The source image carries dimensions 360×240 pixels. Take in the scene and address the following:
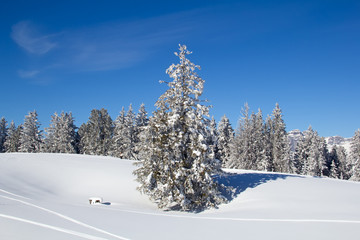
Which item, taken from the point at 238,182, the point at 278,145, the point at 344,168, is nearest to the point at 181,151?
the point at 238,182

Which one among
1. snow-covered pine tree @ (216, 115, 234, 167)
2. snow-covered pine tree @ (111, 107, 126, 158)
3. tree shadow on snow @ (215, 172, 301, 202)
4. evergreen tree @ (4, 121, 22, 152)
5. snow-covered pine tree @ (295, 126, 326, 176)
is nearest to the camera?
tree shadow on snow @ (215, 172, 301, 202)

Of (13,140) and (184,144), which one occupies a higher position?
(13,140)

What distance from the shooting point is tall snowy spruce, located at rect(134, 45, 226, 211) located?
17.1m

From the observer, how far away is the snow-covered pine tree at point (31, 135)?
56156 mm

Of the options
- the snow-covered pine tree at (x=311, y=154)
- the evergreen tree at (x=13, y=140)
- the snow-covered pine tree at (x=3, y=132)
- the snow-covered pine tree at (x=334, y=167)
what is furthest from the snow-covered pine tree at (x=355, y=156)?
the snow-covered pine tree at (x=3, y=132)

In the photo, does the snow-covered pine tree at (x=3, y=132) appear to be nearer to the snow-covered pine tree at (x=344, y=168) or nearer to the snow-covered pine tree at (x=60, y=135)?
the snow-covered pine tree at (x=60, y=135)

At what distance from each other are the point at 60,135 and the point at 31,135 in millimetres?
5561

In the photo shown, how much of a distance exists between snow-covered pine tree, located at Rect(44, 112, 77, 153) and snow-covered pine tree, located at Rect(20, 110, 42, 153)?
2268 millimetres

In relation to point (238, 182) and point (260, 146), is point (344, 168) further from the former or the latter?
point (238, 182)

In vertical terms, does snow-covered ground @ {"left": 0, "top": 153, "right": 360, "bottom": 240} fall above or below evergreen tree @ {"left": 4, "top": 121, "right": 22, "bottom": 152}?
below

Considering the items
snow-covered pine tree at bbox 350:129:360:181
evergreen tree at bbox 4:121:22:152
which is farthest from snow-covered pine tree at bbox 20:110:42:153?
snow-covered pine tree at bbox 350:129:360:181

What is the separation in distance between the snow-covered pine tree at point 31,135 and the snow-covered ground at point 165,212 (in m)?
34.3

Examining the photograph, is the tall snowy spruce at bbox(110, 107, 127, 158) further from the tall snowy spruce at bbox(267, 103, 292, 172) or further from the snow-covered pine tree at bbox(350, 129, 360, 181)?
the snow-covered pine tree at bbox(350, 129, 360, 181)

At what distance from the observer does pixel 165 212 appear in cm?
1555
